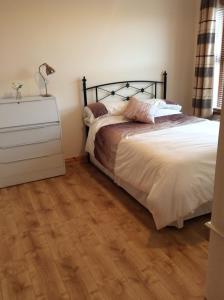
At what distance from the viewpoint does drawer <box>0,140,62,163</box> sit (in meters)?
3.14

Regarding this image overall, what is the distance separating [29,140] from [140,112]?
1.39 meters

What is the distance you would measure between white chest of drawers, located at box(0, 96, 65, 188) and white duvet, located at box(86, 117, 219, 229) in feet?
3.40

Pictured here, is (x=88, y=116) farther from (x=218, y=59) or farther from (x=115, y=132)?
(x=218, y=59)

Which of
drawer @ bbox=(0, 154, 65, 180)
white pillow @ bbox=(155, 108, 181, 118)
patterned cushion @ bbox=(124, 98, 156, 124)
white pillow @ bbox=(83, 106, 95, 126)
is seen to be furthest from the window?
drawer @ bbox=(0, 154, 65, 180)

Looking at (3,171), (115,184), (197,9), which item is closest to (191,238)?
(115,184)

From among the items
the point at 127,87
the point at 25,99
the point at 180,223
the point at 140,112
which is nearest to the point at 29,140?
the point at 25,99

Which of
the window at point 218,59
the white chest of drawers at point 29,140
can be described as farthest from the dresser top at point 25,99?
the window at point 218,59

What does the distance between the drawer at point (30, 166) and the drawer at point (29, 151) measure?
0.17 ft

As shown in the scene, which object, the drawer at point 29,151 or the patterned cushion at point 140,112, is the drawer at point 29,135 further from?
the patterned cushion at point 140,112

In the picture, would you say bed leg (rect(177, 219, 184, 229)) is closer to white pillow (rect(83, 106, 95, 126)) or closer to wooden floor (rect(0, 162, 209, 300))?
wooden floor (rect(0, 162, 209, 300))

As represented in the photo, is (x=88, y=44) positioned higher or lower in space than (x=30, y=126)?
higher

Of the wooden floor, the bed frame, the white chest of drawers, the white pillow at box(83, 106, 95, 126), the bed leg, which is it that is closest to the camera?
the wooden floor

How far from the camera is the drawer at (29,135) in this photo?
10.2 ft

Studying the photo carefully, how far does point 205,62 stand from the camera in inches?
153
